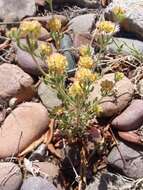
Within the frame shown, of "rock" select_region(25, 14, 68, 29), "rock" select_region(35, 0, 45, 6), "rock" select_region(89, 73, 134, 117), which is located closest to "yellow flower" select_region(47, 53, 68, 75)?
"rock" select_region(89, 73, 134, 117)

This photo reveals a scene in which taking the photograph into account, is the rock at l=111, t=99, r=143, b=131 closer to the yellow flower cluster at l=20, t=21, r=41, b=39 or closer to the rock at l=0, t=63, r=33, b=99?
the rock at l=0, t=63, r=33, b=99

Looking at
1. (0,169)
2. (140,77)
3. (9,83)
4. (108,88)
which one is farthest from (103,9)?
(0,169)

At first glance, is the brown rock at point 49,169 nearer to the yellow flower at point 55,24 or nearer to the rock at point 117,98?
the rock at point 117,98

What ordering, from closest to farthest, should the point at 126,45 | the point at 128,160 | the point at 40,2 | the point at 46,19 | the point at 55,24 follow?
1. the point at 55,24
2. the point at 128,160
3. the point at 126,45
4. the point at 46,19
5. the point at 40,2

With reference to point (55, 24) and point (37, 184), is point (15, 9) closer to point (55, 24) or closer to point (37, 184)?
point (55, 24)

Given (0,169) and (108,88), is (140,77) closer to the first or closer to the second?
(108,88)

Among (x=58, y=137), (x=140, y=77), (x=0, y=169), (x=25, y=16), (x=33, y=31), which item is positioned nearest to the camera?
(x=33, y=31)

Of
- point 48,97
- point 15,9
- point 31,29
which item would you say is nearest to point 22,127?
point 48,97
